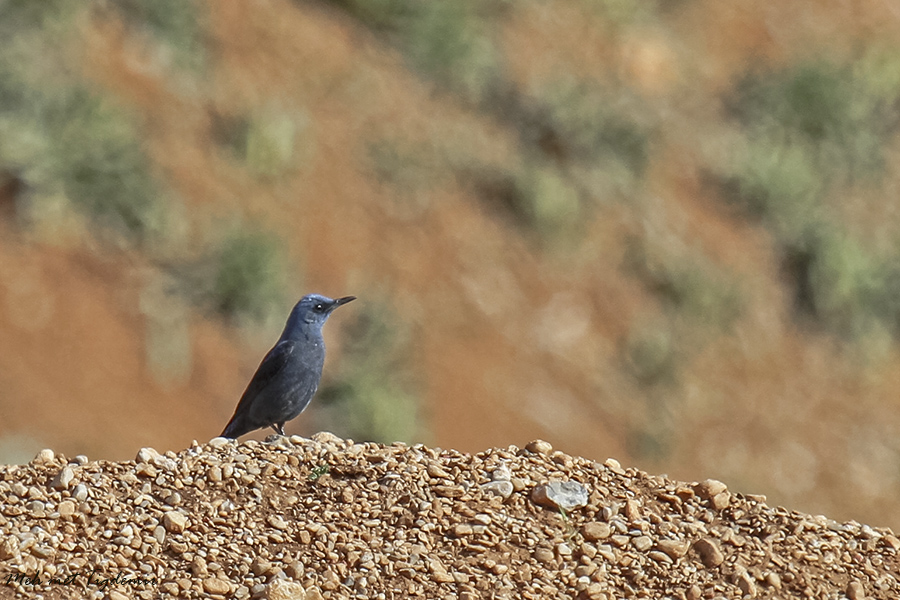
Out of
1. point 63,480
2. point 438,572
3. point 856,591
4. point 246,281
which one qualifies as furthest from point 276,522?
point 246,281

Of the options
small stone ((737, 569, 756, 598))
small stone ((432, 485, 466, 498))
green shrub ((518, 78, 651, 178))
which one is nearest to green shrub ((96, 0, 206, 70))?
green shrub ((518, 78, 651, 178))

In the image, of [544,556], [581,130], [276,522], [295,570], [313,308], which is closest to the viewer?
[295,570]

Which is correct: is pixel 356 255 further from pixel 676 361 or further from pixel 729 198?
pixel 729 198

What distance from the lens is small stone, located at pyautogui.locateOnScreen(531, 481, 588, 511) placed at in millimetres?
5488

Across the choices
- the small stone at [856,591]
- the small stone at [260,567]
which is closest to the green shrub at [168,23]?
the small stone at [260,567]

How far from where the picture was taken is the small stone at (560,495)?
549 cm

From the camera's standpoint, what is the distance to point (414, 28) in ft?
56.9

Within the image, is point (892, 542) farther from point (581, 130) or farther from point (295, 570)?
point (581, 130)

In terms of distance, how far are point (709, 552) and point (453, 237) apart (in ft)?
31.7

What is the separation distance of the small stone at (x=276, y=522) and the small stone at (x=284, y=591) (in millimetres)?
482

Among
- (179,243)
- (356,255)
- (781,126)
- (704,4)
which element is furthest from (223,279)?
(704,4)

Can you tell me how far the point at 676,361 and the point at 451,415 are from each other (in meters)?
3.31

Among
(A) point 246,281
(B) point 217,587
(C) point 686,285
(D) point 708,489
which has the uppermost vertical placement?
(C) point 686,285

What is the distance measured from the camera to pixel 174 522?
5129mm
